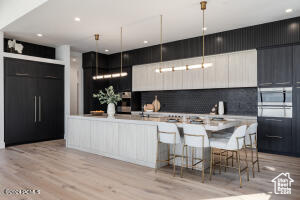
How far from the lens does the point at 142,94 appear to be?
759 cm

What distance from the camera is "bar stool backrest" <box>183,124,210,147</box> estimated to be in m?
3.12

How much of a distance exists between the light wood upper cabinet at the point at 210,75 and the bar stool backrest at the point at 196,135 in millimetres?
2633

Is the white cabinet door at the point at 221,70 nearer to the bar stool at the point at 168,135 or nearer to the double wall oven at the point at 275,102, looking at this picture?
the double wall oven at the point at 275,102

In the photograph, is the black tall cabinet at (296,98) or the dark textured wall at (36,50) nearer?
the black tall cabinet at (296,98)

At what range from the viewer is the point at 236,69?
5230 mm

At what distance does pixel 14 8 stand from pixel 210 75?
4927mm

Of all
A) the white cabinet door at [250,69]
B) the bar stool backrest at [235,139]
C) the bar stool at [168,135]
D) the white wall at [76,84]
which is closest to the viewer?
the bar stool backrest at [235,139]

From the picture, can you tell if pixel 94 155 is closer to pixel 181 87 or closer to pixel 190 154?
pixel 190 154

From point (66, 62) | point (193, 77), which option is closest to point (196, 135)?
point (193, 77)

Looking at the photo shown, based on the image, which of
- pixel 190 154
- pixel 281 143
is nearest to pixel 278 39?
pixel 281 143

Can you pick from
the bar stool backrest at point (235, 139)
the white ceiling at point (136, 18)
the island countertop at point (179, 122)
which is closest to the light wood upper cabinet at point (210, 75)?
the white ceiling at point (136, 18)

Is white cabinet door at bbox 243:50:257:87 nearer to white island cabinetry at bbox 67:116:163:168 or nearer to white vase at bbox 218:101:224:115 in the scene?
white vase at bbox 218:101:224:115

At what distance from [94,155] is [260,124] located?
12.7 ft

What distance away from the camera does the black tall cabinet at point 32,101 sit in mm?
5556
